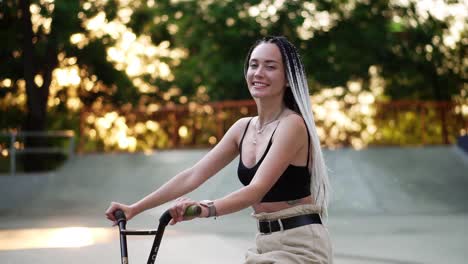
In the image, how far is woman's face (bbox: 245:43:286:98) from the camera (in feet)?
9.56

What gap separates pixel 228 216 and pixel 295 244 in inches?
435

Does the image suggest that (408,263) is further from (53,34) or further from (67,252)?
(53,34)

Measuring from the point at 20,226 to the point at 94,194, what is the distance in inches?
138

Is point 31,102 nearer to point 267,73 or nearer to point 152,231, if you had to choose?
point 267,73

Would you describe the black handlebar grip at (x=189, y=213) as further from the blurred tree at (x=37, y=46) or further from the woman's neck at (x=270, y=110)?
the blurred tree at (x=37, y=46)

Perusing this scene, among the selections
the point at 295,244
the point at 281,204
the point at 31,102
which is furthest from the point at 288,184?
the point at 31,102

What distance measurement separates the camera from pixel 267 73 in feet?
9.57

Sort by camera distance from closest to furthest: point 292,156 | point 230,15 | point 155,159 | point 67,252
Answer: point 292,156 < point 67,252 < point 155,159 < point 230,15

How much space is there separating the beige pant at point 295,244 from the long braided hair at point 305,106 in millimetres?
76

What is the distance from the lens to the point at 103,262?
8133 mm

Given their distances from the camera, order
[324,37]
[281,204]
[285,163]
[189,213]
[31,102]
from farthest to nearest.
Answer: [324,37] < [31,102] < [281,204] < [285,163] < [189,213]

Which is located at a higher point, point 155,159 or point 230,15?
point 230,15

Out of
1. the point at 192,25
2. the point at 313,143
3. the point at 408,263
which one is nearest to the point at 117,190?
the point at 408,263

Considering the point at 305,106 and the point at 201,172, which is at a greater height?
the point at 305,106
